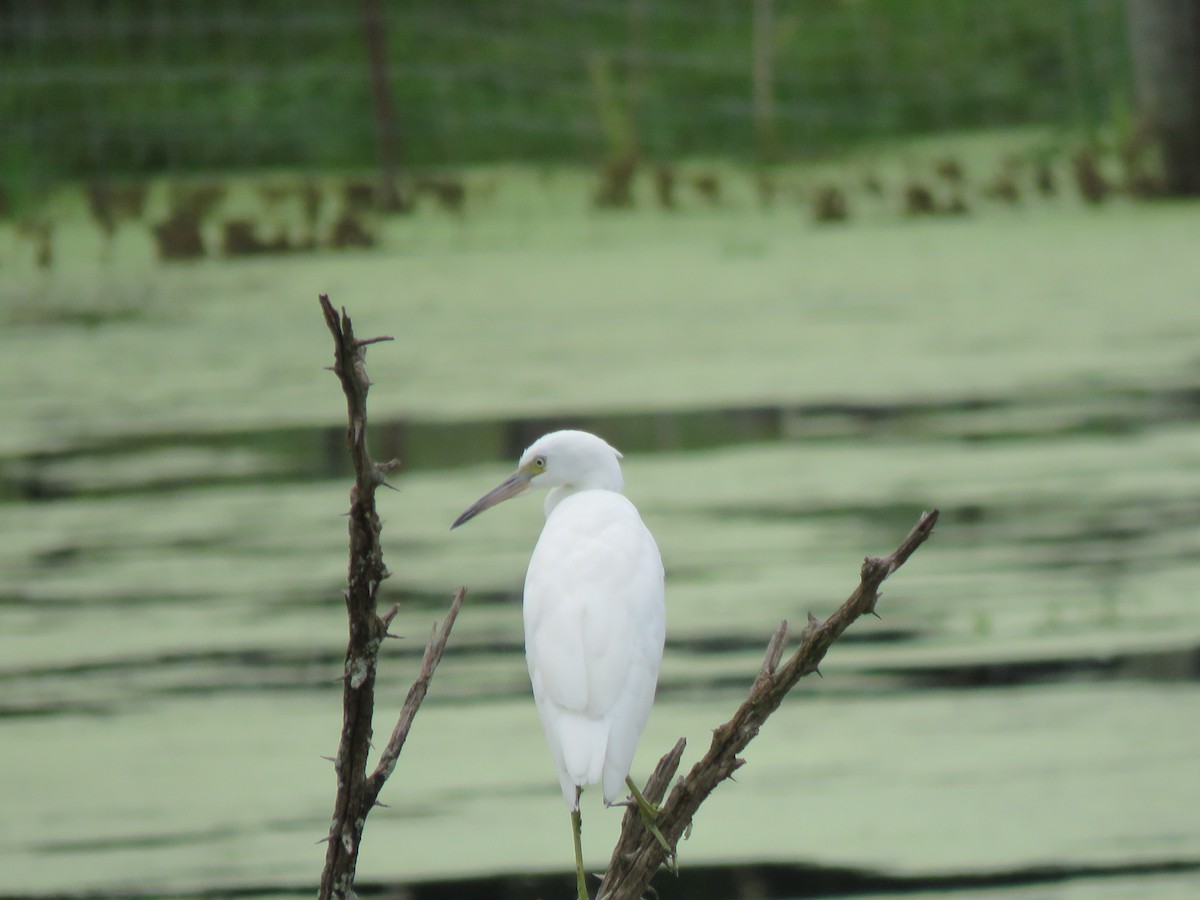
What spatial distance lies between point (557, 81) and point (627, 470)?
27.6 ft

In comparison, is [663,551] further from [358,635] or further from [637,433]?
[358,635]

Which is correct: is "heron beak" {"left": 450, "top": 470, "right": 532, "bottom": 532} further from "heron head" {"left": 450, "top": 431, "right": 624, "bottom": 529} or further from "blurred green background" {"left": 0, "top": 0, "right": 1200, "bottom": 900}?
"blurred green background" {"left": 0, "top": 0, "right": 1200, "bottom": 900}

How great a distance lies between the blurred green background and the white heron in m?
1.11

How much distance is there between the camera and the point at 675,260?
28.4 ft

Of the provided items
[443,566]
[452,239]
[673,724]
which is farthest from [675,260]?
[673,724]

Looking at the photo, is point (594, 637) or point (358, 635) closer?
point (358, 635)

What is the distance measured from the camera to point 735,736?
1.62 meters

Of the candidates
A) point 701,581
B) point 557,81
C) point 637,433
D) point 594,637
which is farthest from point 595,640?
point 557,81

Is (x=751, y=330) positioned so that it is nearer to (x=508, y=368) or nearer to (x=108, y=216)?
(x=508, y=368)

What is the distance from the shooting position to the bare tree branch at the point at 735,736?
1.52m

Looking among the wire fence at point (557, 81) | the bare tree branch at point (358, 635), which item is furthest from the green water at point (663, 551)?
the wire fence at point (557, 81)

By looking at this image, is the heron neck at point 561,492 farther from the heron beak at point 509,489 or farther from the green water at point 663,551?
the green water at point 663,551

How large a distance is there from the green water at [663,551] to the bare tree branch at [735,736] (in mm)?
1153

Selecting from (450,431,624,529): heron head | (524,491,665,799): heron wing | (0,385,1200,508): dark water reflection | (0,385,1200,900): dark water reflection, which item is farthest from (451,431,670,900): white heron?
(0,385,1200,508): dark water reflection
